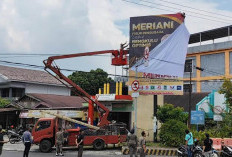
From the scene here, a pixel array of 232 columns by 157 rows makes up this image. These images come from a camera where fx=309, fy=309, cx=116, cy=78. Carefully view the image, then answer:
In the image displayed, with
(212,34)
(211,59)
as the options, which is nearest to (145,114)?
(211,59)

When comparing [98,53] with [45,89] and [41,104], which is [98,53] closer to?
[41,104]

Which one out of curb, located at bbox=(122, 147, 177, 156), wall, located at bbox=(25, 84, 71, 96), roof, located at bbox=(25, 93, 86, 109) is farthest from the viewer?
wall, located at bbox=(25, 84, 71, 96)

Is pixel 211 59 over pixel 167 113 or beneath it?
over

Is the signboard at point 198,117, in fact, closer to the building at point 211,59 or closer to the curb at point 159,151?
the curb at point 159,151

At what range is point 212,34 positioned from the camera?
142ft

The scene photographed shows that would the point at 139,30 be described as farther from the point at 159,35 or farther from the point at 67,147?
the point at 67,147

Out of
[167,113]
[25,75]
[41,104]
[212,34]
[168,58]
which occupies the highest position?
[212,34]

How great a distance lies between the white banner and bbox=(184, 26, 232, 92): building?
17884 mm

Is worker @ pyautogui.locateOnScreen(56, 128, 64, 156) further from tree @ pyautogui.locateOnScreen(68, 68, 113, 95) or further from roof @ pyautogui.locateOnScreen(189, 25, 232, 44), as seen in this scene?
tree @ pyautogui.locateOnScreen(68, 68, 113, 95)

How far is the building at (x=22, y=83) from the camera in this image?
1411 inches

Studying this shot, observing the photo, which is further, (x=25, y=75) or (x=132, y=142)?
(x=25, y=75)

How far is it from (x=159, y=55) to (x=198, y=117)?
543 cm

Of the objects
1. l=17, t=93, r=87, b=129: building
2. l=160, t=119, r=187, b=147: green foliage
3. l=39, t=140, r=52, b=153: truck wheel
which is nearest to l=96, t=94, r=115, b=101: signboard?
l=17, t=93, r=87, b=129: building

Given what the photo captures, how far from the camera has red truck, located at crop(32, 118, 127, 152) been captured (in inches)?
797
